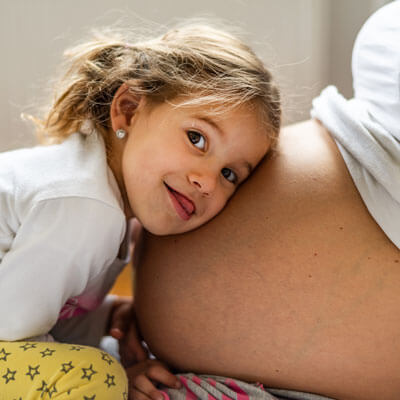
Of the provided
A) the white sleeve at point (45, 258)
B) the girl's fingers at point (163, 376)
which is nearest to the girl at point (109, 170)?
the white sleeve at point (45, 258)

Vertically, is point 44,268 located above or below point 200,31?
below

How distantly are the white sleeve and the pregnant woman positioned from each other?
147 mm

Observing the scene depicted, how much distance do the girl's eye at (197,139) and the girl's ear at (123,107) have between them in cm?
13

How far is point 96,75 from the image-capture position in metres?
0.95

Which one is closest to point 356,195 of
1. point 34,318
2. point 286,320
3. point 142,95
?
point 286,320

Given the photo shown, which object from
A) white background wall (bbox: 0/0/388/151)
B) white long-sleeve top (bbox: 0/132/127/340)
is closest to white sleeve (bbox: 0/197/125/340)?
white long-sleeve top (bbox: 0/132/127/340)

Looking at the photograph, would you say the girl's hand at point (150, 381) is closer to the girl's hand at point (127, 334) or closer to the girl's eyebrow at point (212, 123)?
the girl's hand at point (127, 334)

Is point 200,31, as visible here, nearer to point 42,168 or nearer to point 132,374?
point 42,168

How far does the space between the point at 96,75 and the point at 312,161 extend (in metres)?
0.42

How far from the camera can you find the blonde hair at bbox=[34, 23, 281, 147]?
865mm

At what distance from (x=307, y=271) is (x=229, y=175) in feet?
0.75

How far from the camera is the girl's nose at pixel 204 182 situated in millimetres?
817

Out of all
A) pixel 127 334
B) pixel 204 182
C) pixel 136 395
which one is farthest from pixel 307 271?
pixel 127 334

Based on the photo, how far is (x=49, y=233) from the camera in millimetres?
735
